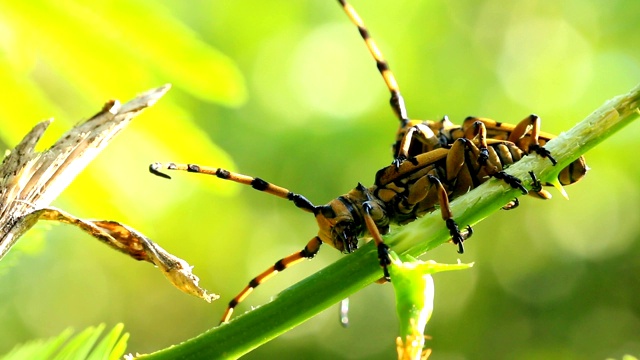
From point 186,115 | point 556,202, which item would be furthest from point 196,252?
point 186,115

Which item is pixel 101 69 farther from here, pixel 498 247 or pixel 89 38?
pixel 498 247

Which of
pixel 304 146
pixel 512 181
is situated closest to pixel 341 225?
pixel 512 181

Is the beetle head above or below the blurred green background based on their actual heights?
below

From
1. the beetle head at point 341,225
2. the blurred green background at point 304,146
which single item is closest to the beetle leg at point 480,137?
the beetle head at point 341,225

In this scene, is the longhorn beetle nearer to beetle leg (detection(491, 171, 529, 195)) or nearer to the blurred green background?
the blurred green background

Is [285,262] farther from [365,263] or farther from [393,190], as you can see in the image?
[365,263]

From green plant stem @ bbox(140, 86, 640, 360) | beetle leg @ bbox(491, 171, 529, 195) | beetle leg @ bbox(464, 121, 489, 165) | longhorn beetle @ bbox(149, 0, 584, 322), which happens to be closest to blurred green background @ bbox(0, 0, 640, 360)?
longhorn beetle @ bbox(149, 0, 584, 322)
